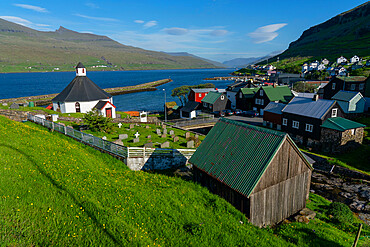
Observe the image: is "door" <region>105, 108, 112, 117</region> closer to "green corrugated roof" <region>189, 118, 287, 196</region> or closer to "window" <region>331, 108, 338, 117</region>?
"green corrugated roof" <region>189, 118, 287, 196</region>

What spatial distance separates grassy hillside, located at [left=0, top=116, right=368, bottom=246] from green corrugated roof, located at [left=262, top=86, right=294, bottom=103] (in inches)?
1601

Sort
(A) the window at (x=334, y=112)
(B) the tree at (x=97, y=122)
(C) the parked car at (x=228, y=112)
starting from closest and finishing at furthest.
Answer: (B) the tree at (x=97, y=122), (A) the window at (x=334, y=112), (C) the parked car at (x=228, y=112)

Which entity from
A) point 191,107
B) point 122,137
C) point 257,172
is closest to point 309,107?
point 191,107

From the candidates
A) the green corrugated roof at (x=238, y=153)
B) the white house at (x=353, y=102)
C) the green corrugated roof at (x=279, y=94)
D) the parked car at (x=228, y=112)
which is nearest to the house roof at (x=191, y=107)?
the parked car at (x=228, y=112)

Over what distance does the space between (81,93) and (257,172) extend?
45733mm

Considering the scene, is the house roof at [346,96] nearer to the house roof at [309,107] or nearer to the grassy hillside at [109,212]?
the house roof at [309,107]

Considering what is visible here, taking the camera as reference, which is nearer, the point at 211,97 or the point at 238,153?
the point at 238,153

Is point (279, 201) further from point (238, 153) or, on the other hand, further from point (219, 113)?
point (219, 113)

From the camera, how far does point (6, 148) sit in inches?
619

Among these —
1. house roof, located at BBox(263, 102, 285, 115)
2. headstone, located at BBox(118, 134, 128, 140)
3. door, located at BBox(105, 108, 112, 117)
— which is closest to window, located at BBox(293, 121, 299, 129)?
house roof, located at BBox(263, 102, 285, 115)

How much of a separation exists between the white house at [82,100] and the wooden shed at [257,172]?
35260 millimetres

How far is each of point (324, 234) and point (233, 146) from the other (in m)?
7.57

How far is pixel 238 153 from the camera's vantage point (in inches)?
590

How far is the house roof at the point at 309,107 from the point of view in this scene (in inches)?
1390
